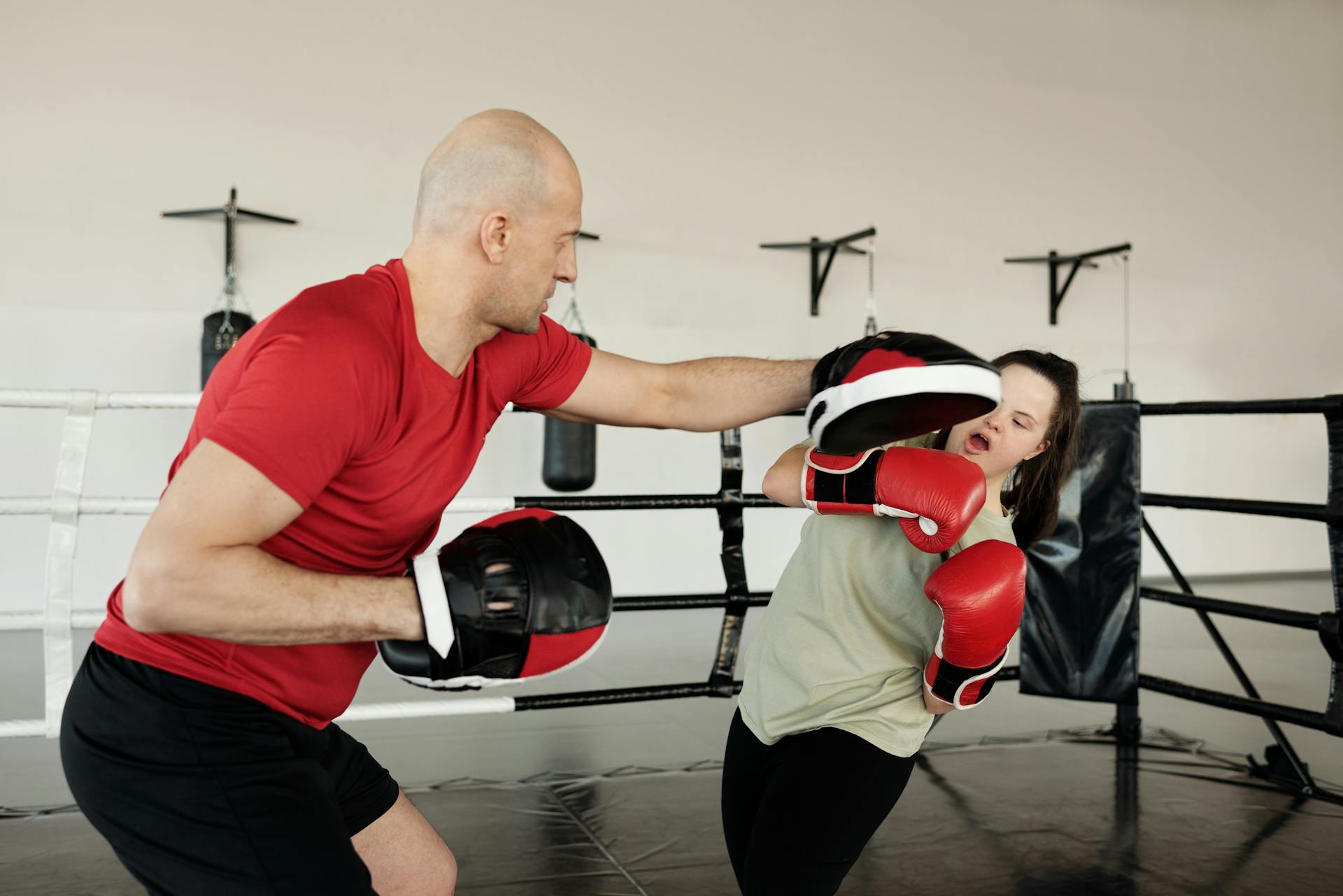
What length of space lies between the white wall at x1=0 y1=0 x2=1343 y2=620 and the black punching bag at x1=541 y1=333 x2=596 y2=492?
385 mm

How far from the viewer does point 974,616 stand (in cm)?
139

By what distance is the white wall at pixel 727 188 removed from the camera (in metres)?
4.69

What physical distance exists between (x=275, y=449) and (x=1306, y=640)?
5.17 metres

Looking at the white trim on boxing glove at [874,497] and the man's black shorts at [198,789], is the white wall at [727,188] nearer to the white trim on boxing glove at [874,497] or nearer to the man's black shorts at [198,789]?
the white trim on boxing glove at [874,497]

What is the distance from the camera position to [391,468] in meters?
Answer: 1.15

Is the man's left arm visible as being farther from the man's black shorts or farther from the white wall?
the white wall

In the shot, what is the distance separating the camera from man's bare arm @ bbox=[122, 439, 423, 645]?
0.93 m

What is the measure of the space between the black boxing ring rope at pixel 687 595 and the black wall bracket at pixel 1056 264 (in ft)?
12.0

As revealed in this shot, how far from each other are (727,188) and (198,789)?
5.06m

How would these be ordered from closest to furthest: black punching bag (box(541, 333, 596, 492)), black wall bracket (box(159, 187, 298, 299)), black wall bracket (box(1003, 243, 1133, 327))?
black wall bracket (box(159, 187, 298, 299)) → black punching bag (box(541, 333, 596, 492)) → black wall bracket (box(1003, 243, 1133, 327))

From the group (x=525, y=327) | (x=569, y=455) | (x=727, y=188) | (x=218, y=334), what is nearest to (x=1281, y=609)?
(x=525, y=327)

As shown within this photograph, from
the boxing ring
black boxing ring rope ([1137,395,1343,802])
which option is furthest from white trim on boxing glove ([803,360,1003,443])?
black boxing ring rope ([1137,395,1343,802])

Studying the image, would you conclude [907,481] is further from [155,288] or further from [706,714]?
[155,288]

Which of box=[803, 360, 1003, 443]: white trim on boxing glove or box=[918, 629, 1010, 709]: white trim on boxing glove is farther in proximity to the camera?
box=[918, 629, 1010, 709]: white trim on boxing glove
